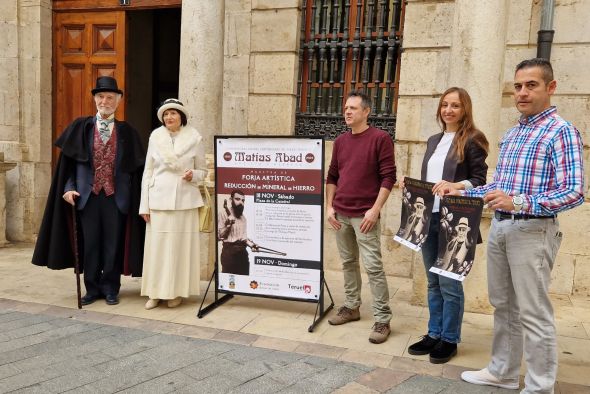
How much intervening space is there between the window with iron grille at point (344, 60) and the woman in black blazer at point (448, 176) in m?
2.75

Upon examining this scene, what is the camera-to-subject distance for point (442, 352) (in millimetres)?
3662

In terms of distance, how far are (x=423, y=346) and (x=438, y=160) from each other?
4.41 ft

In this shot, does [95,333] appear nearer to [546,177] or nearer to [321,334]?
[321,334]

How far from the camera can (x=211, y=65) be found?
5492mm

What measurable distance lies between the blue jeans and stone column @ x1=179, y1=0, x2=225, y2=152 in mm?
2776

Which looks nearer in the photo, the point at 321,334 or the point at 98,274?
the point at 321,334

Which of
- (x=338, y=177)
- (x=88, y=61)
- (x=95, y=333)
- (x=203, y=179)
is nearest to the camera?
(x=95, y=333)

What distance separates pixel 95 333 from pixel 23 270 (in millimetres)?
2525

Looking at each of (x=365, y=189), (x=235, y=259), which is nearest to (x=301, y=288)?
(x=235, y=259)

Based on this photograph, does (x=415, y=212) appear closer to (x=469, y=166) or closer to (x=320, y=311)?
(x=469, y=166)

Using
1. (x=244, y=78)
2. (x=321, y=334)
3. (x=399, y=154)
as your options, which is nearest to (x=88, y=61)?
(x=244, y=78)

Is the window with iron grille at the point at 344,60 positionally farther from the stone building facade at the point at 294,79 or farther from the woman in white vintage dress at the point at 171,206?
the woman in white vintage dress at the point at 171,206

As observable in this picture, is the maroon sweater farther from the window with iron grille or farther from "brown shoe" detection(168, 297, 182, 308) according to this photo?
the window with iron grille

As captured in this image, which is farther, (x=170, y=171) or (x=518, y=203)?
(x=170, y=171)
